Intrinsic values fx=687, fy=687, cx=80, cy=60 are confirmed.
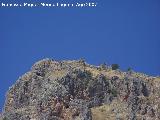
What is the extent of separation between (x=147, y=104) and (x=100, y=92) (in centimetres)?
1501

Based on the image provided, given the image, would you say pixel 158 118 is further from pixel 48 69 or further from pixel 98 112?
pixel 48 69

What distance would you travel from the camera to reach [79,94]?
162m

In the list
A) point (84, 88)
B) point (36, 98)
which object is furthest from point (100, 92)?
point (36, 98)

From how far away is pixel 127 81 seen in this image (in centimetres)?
16950

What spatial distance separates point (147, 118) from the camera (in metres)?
149

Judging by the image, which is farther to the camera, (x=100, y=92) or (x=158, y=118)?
(x=100, y=92)

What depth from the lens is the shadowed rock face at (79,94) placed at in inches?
5846

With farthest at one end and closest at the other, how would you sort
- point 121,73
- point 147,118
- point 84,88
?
point 121,73
point 84,88
point 147,118

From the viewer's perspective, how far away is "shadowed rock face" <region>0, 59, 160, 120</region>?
148500 mm

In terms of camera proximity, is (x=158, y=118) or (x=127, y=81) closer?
(x=158, y=118)

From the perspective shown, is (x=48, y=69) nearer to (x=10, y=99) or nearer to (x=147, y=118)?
(x=10, y=99)

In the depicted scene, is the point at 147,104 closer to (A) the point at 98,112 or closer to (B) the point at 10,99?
(A) the point at 98,112

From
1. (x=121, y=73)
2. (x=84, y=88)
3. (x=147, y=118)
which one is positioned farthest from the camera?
(x=121, y=73)

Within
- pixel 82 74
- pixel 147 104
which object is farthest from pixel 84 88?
pixel 147 104
